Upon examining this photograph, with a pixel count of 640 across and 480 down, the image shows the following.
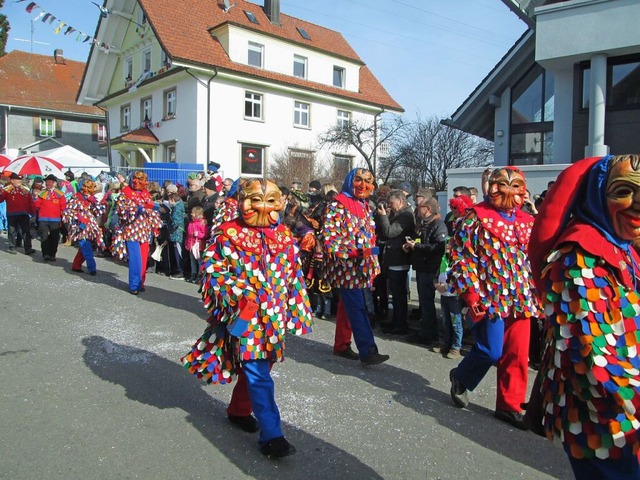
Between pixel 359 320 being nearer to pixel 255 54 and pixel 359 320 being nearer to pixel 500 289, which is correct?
pixel 500 289

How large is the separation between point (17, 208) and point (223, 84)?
556 inches

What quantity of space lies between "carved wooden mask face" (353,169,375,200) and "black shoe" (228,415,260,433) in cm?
255

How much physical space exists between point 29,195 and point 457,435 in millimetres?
12556

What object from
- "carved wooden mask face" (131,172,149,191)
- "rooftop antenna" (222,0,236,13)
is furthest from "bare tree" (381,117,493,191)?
"carved wooden mask face" (131,172,149,191)

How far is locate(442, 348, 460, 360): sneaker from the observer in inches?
233

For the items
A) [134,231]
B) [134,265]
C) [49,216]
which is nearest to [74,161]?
[49,216]

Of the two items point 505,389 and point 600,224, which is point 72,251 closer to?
point 505,389

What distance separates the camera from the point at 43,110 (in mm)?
38500

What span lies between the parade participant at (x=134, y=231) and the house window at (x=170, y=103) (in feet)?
59.1

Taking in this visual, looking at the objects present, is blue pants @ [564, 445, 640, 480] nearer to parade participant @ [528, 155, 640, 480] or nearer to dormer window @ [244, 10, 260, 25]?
parade participant @ [528, 155, 640, 480]

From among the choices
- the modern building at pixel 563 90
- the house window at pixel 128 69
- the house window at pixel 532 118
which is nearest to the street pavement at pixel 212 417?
the modern building at pixel 563 90

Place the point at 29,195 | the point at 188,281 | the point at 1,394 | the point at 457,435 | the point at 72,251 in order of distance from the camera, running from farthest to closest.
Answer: the point at 72,251 < the point at 29,195 < the point at 188,281 < the point at 1,394 < the point at 457,435

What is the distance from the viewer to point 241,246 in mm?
3680

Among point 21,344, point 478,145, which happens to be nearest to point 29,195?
point 21,344
